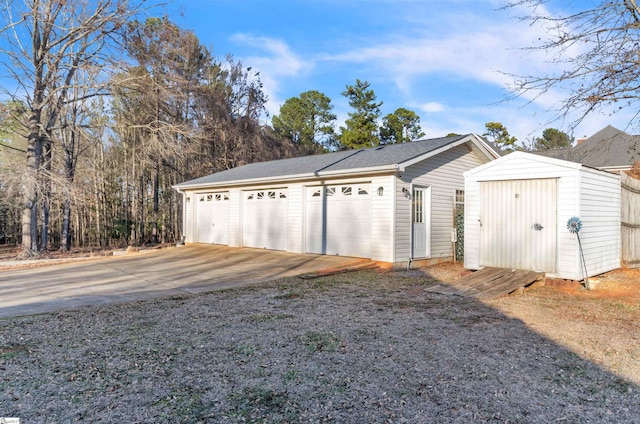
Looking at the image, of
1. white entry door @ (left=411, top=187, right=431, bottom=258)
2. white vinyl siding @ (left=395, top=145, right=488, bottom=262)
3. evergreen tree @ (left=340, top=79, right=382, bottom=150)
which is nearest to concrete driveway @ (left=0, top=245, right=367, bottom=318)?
white vinyl siding @ (left=395, top=145, right=488, bottom=262)

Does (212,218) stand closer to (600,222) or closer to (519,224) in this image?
(519,224)

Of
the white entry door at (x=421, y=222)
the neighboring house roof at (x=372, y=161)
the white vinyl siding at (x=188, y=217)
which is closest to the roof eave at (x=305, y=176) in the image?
the neighboring house roof at (x=372, y=161)

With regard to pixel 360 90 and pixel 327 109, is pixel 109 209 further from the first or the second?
pixel 360 90

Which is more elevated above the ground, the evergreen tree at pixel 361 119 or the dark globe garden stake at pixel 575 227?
the evergreen tree at pixel 361 119

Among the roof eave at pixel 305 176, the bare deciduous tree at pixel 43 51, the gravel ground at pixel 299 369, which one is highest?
the bare deciduous tree at pixel 43 51

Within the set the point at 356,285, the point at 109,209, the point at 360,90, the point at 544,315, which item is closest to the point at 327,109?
the point at 360,90

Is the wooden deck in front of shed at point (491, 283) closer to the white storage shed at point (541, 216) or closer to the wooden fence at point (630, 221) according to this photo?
the white storage shed at point (541, 216)

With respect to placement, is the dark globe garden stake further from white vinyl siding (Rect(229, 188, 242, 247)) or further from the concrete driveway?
white vinyl siding (Rect(229, 188, 242, 247))

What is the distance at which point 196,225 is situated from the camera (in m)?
15.1

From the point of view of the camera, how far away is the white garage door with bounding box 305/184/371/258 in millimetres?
9703

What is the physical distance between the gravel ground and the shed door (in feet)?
6.94

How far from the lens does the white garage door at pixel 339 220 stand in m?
9.70

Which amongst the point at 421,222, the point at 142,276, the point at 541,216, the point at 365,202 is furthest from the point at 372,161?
the point at 142,276

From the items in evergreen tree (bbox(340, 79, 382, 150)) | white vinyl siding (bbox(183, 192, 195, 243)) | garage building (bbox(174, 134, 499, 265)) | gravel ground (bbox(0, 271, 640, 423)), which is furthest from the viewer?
evergreen tree (bbox(340, 79, 382, 150))
